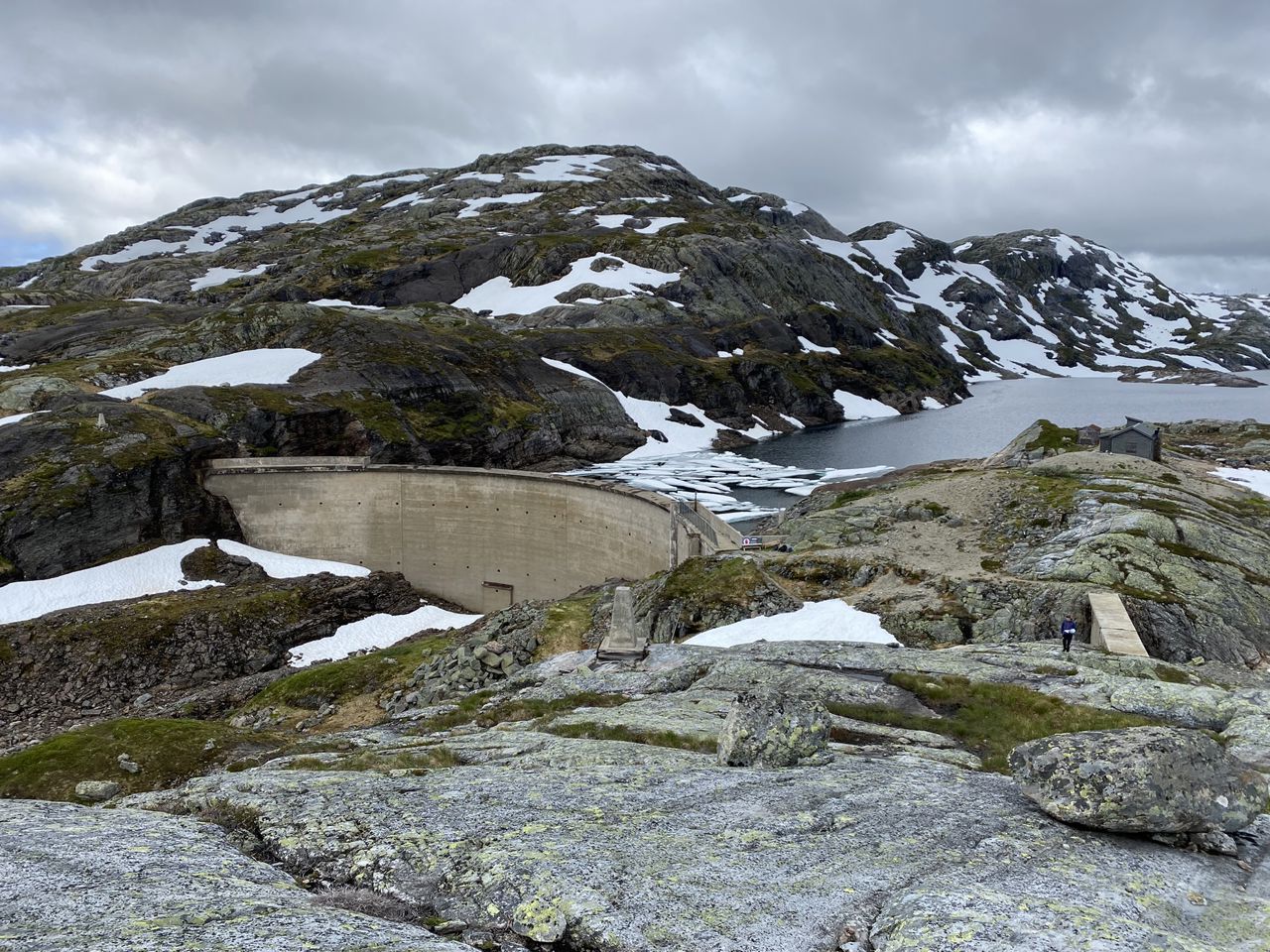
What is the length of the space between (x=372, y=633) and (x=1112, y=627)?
177ft

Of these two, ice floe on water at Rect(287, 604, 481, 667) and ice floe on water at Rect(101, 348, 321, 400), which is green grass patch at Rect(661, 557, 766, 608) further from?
ice floe on water at Rect(101, 348, 321, 400)

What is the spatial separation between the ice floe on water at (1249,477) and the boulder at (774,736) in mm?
69802

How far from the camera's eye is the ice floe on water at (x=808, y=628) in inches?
1344

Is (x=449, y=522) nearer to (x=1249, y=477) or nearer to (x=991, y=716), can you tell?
(x=991, y=716)

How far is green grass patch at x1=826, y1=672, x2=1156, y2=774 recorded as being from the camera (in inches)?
763

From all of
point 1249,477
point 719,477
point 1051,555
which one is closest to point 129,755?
point 1051,555

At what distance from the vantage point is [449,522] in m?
74.0

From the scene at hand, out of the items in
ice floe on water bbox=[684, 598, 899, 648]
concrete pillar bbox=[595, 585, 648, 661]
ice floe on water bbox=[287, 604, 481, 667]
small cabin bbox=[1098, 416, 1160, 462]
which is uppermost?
small cabin bbox=[1098, 416, 1160, 462]

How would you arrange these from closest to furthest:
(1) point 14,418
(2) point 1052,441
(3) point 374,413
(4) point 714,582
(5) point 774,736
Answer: (5) point 774,736 → (4) point 714,582 → (1) point 14,418 → (2) point 1052,441 → (3) point 374,413

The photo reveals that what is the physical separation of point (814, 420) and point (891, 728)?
540ft

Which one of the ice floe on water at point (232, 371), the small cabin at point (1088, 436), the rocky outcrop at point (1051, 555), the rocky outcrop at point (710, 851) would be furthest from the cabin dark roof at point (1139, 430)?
the ice floe on water at point (232, 371)

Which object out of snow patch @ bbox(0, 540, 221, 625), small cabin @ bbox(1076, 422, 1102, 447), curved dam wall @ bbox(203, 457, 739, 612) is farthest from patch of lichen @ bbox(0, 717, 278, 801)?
small cabin @ bbox(1076, 422, 1102, 447)

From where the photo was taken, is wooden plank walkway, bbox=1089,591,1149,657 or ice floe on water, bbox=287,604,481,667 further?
ice floe on water, bbox=287,604,481,667

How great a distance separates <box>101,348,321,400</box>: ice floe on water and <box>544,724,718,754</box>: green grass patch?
294 feet
